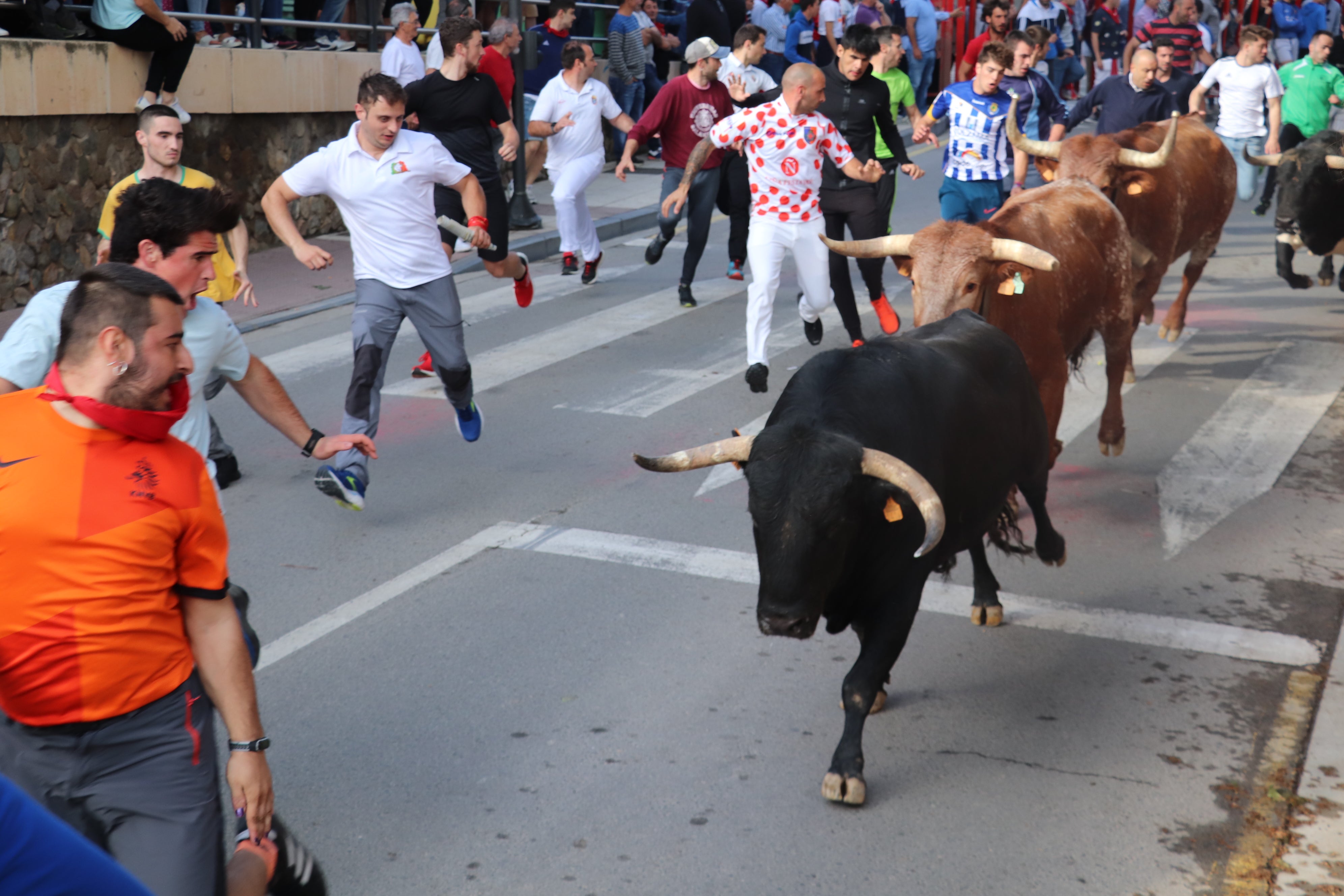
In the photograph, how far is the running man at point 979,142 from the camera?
390 inches

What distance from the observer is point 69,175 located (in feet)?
40.2

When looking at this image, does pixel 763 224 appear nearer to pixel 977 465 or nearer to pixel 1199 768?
pixel 977 465

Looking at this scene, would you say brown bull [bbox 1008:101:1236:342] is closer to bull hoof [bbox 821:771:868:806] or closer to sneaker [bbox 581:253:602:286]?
sneaker [bbox 581:253:602:286]

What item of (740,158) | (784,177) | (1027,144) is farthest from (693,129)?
(1027,144)

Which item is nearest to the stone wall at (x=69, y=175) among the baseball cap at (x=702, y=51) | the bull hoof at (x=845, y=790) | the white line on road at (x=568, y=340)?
the white line on road at (x=568, y=340)

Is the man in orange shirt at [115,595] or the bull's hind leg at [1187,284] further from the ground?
the man in orange shirt at [115,595]

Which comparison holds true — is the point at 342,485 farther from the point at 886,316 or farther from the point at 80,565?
the point at 886,316

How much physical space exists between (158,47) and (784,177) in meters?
6.61

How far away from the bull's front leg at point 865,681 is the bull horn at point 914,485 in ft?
1.06

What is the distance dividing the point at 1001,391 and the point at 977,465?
0.43m

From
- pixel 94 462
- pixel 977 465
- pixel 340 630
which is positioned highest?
pixel 94 462

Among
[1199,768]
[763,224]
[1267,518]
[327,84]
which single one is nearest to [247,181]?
[327,84]

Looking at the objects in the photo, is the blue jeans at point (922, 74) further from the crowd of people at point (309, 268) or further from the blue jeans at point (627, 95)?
the blue jeans at point (627, 95)

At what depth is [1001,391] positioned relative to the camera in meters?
5.43
